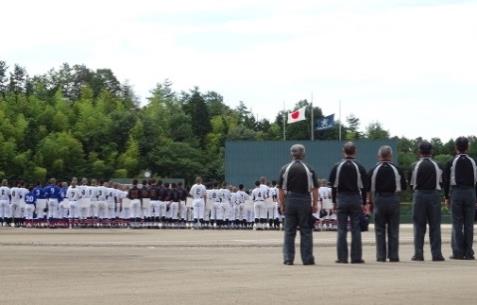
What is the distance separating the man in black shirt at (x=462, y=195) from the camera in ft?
69.5

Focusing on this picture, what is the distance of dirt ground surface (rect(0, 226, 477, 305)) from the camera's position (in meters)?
13.4

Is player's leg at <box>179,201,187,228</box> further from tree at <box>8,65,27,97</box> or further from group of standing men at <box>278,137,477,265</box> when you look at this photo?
tree at <box>8,65,27,97</box>

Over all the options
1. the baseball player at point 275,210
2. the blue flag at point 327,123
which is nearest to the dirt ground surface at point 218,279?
the baseball player at point 275,210

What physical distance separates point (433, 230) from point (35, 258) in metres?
7.39

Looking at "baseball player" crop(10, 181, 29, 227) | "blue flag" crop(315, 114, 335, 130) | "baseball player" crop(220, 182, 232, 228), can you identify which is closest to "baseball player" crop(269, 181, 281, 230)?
"baseball player" crop(220, 182, 232, 228)

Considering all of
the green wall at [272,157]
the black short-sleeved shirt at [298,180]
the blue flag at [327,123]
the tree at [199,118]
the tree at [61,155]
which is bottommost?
the black short-sleeved shirt at [298,180]

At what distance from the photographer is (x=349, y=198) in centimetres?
2031

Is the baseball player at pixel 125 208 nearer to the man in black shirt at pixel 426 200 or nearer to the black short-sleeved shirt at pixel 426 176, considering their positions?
the man in black shirt at pixel 426 200

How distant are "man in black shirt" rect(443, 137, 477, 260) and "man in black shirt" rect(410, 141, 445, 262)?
1.01 ft

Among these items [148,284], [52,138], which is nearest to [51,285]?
[148,284]

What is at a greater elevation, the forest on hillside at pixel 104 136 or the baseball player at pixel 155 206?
the forest on hillside at pixel 104 136

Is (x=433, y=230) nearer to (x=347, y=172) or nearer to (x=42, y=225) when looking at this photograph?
(x=347, y=172)

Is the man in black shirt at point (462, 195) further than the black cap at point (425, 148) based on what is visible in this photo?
Yes

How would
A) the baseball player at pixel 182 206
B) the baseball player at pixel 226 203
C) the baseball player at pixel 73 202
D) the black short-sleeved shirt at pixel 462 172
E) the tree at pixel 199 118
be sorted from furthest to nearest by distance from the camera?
the tree at pixel 199 118, the baseball player at pixel 182 206, the baseball player at pixel 226 203, the baseball player at pixel 73 202, the black short-sleeved shirt at pixel 462 172
